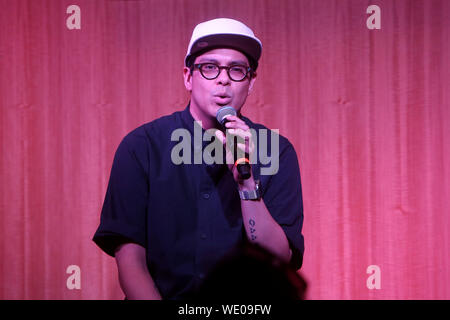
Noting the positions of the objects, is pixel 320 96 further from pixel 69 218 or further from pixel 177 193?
pixel 69 218

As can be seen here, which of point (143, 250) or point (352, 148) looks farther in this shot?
point (352, 148)

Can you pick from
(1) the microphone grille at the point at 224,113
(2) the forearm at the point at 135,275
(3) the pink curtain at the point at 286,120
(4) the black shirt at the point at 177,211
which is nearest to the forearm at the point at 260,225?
(4) the black shirt at the point at 177,211

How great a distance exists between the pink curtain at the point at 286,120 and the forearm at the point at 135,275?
71 centimetres

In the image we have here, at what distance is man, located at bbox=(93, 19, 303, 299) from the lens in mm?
1578

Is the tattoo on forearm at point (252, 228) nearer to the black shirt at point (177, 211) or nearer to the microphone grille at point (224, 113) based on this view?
the black shirt at point (177, 211)

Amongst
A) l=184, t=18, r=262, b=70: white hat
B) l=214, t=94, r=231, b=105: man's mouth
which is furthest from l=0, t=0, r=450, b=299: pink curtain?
l=214, t=94, r=231, b=105: man's mouth

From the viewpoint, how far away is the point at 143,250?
1590 mm

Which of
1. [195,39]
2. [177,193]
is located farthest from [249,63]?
[177,193]

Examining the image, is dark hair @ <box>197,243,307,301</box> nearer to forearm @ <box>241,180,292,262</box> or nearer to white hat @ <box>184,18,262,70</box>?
forearm @ <box>241,180,292,262</box>

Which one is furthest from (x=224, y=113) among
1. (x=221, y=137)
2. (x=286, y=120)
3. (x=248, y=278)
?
(x=286, y=120)

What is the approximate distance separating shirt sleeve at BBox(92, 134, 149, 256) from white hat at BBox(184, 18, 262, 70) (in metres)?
0.43

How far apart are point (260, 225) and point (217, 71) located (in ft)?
1.91

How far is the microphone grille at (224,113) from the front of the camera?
1.50 m
